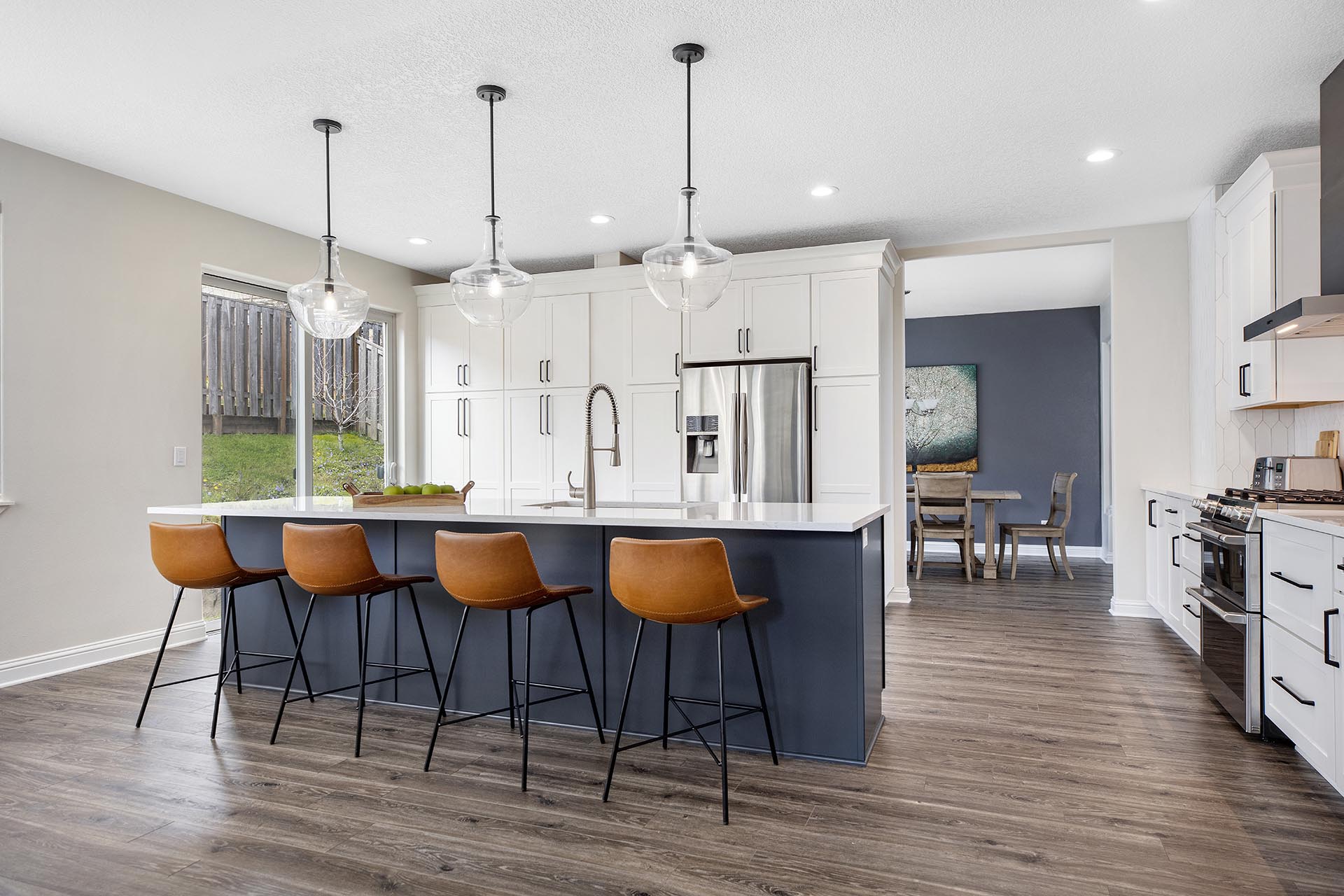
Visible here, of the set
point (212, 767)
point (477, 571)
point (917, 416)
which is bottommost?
point (212, 767)

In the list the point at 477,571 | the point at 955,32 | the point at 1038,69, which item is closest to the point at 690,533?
the point at 477,571

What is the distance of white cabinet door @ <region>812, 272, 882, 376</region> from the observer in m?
5.26

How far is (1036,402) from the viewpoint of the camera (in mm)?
8344

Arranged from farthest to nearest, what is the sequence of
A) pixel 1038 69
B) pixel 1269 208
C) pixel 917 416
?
pixel 917 416, pixel 1269 208, pixel 1038 69

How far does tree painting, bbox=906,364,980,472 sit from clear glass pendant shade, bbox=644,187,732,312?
5923mm

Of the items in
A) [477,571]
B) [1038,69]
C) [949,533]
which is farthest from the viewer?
[949,533]

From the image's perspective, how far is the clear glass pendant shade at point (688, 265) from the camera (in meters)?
3.13

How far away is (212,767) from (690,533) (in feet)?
5.91

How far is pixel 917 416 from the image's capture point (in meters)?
8.77

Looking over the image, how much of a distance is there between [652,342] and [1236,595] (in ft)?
12.5

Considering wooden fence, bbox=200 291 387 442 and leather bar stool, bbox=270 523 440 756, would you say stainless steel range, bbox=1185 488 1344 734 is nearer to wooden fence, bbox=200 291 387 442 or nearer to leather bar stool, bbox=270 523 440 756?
leather bar stool, bbox=270 523 440 756

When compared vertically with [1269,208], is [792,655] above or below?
below

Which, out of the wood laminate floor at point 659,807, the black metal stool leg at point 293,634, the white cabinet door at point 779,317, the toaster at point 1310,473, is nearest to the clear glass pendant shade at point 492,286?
the black metal stool leg at point 293,634

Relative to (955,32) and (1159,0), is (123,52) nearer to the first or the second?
(955,32)
